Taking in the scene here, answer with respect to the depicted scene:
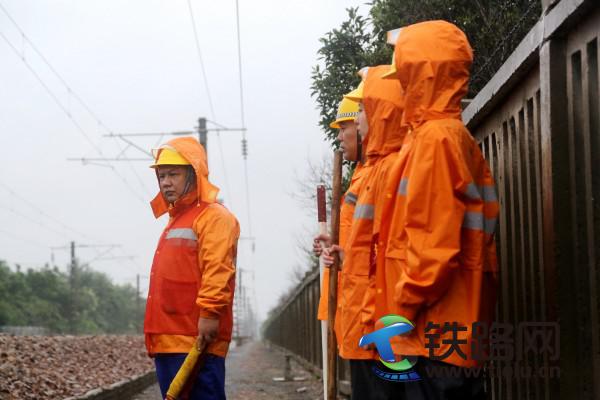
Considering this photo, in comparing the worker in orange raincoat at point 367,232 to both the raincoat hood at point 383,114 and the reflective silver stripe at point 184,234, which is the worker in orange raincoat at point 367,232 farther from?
the reflective silver stripe at point 184,234

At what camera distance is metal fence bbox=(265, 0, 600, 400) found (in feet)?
10.6

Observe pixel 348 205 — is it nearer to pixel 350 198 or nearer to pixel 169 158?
pixel 350 198

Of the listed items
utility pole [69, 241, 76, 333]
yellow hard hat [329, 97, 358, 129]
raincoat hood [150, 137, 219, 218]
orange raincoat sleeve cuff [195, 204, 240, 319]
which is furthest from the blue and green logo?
utility pole [69, 241, 76, 333]

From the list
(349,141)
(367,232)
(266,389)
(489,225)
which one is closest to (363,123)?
(367,232)

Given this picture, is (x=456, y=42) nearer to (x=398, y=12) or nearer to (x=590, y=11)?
(x=590, y=11)

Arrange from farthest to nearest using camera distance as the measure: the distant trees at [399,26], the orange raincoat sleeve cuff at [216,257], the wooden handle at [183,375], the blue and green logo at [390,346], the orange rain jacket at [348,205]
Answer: the distant trees at [399,26] < the orange raincoat sleeve cuff at [216,257] < the wooden handle at [183,375] < the orange rain jacket at [348,205] < the blue and green logo at [390,346]

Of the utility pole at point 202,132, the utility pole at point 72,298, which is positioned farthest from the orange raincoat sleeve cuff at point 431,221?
the utility pole at point 72,298

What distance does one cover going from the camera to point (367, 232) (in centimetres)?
365

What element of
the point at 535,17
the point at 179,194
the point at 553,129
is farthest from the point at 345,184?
the point at 553,129

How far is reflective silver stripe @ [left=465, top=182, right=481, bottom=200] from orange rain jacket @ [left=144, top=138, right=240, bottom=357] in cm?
203

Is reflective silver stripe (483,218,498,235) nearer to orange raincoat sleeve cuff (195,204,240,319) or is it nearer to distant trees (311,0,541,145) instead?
orange raincoat sleeve cuff (195,204,240,319)

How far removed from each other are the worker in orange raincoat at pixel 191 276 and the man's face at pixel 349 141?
0.85 metres

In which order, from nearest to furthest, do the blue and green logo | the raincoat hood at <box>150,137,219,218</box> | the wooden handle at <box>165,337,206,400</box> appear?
the blue and green logo, the wooden handle at <box>165,337,206,400</box>, the raincoat hood at <box>150,137,219,218</box>

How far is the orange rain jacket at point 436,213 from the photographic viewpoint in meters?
2.98
